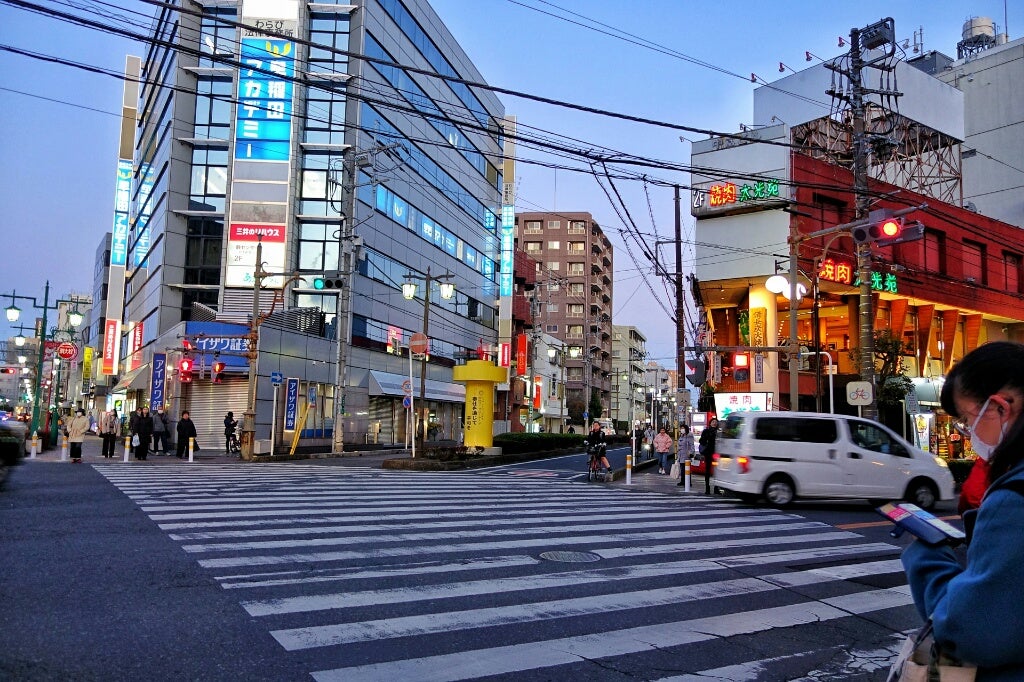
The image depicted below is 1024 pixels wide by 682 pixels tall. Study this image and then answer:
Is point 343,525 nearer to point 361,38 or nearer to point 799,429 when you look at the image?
point 799,429

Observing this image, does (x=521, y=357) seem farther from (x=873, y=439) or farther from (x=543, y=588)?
(x=543, y=588)

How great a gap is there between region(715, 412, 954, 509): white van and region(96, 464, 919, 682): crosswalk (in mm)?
1837

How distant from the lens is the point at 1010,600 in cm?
173

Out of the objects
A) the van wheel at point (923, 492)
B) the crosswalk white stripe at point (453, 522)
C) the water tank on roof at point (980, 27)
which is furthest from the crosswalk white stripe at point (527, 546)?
the water tank on roof at point (980, 27)

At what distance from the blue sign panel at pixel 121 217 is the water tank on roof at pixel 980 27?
61.6 metres

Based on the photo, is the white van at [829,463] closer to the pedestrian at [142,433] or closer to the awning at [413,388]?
the pedestrian at [142,433]

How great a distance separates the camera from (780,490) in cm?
1570

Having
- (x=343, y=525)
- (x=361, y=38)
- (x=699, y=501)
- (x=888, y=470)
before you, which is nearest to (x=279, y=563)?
(x=343, y=525)

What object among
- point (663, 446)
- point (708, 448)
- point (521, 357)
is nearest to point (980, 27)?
point (521, 357)

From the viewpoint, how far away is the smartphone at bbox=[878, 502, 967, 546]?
193cm

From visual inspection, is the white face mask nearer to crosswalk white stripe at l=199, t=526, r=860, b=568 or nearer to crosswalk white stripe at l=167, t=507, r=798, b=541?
crosswalk white stripe at l=199, t=526, r=860, b=568

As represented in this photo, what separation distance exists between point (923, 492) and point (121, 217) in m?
51.2

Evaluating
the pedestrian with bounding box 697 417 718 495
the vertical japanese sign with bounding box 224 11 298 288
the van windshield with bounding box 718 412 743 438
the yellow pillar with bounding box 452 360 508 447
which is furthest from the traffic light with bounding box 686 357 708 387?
the vertical japanese sign with bounding box 224 11 298 288

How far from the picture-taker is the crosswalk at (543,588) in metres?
5.04
